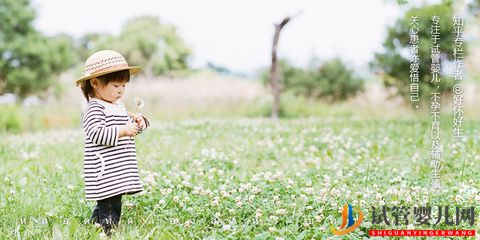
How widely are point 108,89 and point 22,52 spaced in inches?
698

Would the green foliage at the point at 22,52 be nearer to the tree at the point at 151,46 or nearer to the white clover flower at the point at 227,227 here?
the tree at the point at 151,46

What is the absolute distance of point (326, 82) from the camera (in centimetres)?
2134

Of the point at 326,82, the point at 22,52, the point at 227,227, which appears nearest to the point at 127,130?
the point at 227,227

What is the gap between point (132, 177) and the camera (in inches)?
183

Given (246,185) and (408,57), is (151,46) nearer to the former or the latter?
(408,57)

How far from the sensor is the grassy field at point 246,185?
4656mm

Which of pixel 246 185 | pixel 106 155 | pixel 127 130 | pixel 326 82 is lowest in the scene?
pixel 246 185

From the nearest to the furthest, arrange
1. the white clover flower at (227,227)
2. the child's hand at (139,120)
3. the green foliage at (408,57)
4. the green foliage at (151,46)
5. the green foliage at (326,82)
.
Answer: the white clover flower at (227,227) → the child's hand at (139,120) → the green foliage at (408,57) → the green foliage at (326,82) → the green foliage at (151,46)

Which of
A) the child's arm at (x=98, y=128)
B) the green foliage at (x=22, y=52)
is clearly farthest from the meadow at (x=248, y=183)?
the green foliage at (x=22, y=52)

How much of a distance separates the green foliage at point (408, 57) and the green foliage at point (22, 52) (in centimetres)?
1175

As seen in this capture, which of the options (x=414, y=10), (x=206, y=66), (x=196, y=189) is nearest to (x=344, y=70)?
(x=414, y=10)

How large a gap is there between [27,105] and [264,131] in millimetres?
14732

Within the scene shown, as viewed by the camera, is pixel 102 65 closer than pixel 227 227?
No

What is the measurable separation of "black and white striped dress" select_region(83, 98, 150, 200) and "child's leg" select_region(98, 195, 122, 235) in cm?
13
